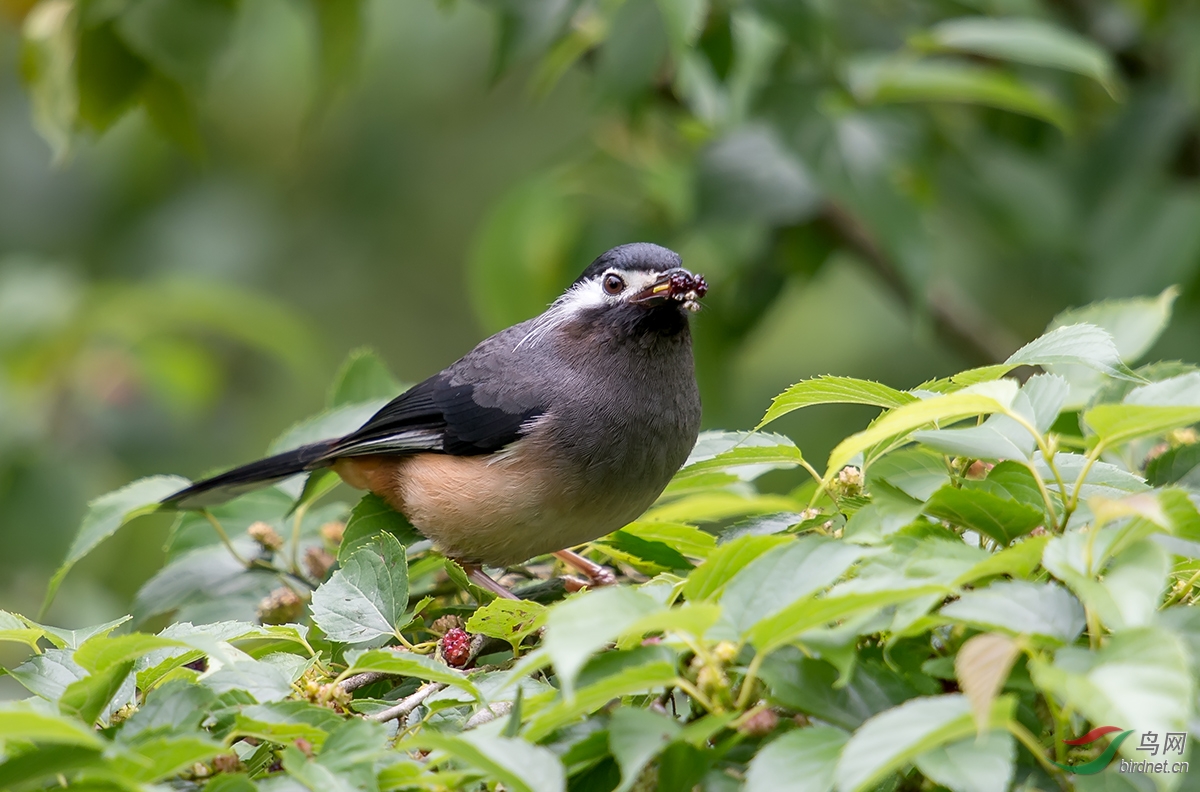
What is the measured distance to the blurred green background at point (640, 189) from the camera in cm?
445

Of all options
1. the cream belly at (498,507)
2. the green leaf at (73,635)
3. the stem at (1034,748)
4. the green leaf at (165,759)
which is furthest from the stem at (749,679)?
the cream belly at (498,507)

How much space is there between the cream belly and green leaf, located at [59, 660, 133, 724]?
200 cm

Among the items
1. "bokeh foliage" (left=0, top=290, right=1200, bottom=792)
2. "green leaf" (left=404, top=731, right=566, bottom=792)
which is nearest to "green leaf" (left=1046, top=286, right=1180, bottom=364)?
"bokeh foliage" (left=0, top=290, right=1200, bottom=792)

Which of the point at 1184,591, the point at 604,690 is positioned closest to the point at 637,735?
the point at 604,690

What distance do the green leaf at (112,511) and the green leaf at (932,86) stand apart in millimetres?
3338

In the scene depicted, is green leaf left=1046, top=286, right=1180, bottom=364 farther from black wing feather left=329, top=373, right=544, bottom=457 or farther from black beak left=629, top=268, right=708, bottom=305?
black wing feather left=329, top=373, right=544, bottom=457

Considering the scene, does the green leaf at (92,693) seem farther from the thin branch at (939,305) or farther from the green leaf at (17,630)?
the thin branch at (939,305)

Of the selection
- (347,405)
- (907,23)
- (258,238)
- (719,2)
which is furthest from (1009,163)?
(258,238)

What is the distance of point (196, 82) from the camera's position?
4.21 meters

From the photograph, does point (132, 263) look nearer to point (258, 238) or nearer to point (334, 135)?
point (258, 238)

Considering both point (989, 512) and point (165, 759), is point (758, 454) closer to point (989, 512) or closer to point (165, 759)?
point (989, 512)

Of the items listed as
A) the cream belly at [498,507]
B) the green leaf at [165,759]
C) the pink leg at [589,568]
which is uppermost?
the green leaf at [165,759]

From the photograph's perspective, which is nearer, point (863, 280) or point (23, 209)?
point (863, 280)

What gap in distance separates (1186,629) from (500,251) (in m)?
4.50
